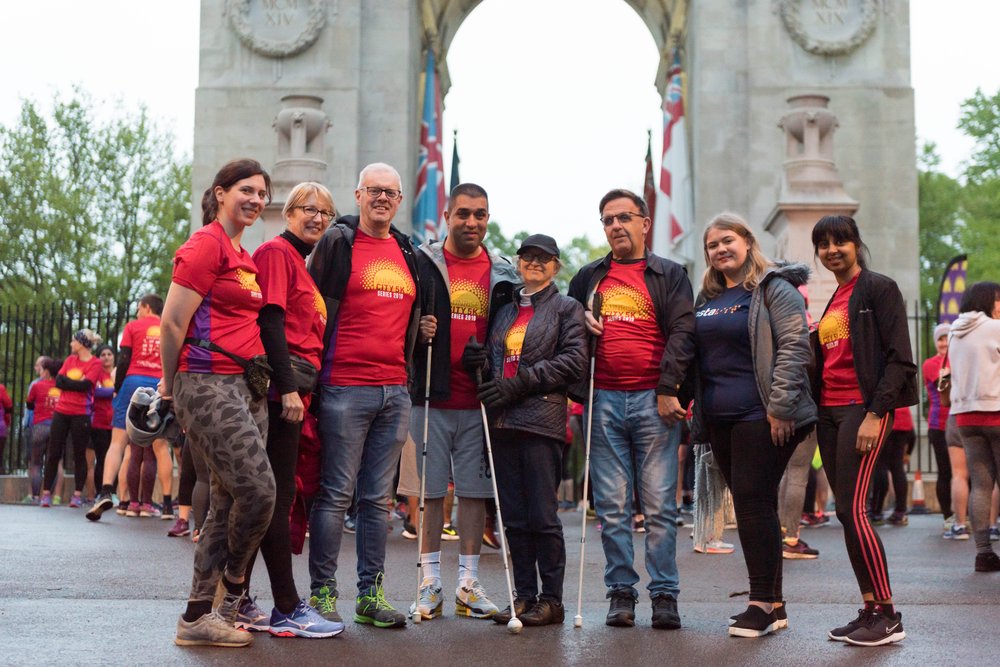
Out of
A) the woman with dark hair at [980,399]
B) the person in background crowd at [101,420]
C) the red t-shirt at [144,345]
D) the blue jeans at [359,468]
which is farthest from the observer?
the person in background crowd at [101,420]

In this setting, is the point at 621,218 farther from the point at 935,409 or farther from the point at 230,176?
the point at 935,409

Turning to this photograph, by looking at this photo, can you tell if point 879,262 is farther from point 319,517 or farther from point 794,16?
point 319,517

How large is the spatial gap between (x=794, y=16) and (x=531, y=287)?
60.8 ft

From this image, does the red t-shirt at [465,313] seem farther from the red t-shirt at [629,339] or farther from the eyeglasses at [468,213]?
the red t-shirt at [629,339]

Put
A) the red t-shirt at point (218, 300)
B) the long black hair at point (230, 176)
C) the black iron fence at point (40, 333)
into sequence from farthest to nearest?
1. the black iron fence at point (40, 333)
2. the long black hair at point (230, 176)
3. the red t-shirt at point (218, 300)

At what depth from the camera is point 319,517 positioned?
6.75 meters

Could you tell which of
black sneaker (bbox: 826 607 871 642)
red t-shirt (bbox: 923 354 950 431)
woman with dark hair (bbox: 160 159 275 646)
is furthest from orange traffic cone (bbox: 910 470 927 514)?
woman with dark hair (bbox: 160 159 275 646)

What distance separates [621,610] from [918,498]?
11432mm

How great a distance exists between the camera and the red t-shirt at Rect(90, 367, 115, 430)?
16141 mm

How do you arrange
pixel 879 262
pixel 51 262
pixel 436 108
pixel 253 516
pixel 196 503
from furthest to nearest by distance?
pixel 51 262
pixel 436 108
pixel 879 262
pixel 196 503
pixel 253 516

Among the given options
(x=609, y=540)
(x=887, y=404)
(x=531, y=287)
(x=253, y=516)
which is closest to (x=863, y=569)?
(x=887, y=404)

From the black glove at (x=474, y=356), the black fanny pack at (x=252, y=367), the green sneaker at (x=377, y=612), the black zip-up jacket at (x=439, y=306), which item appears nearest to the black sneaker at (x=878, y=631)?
the green sneaker at (x=377, y=612)

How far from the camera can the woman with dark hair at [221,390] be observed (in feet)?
19.7

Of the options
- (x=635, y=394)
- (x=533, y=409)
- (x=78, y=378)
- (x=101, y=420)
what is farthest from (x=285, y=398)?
(x=101, y=420)
